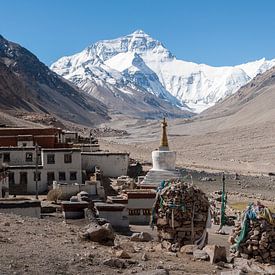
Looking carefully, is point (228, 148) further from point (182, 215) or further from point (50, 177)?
point (182, 215)

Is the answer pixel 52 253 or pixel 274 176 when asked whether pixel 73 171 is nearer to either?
pixel 52 253

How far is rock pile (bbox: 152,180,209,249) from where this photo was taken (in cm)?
1454

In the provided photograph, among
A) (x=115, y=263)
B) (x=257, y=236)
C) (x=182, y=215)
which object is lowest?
(x=115, y=263)

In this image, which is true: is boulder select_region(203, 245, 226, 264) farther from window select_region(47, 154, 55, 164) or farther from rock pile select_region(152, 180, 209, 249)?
window select_region(47, 154, 55, 164)

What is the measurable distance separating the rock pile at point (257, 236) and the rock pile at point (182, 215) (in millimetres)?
1659

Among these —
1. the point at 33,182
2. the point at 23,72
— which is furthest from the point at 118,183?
the point at 23,72

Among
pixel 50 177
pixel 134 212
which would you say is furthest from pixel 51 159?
pixel 134 212

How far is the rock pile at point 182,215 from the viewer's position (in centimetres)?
1454

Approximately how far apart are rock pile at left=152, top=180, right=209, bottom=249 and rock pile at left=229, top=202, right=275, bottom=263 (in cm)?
166

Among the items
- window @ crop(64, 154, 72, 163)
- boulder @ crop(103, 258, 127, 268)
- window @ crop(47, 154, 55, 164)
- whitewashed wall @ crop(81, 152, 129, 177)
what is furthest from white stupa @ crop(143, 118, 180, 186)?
boulder @ crop(103, 258, 127, 268)

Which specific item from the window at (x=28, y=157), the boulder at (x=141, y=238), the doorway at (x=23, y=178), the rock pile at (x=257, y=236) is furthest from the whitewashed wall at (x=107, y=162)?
the rock pile at (x=257, y=236)

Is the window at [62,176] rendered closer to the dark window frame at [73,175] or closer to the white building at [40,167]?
the white building at [40,167]

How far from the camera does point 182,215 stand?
14.6m

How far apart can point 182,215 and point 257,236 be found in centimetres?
218
